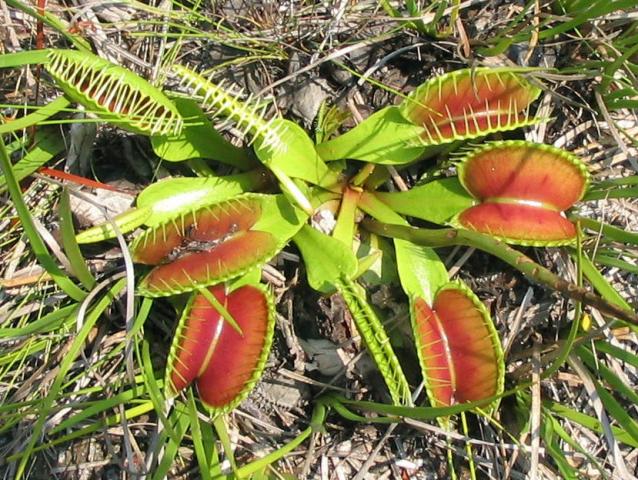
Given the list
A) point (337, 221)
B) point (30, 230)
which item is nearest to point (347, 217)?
point (337, 221)

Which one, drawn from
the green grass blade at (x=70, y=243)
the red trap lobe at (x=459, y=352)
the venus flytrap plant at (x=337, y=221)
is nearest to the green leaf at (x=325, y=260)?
the venus flytrap plant at (x=337, y=221)

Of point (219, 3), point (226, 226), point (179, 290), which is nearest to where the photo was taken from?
point (179, 290)

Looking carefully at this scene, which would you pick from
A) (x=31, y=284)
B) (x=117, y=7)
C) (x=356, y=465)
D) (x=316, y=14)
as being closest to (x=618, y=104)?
(x=316, y=14)

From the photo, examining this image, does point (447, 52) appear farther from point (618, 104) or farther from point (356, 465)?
point (356, 465)

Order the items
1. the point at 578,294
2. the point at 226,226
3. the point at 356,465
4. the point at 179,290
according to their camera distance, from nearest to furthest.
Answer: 1. the point at 578,294
2. the point at 179,290
3. the point at 226,226
4. the point at 356,465

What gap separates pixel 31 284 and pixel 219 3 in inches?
39.8

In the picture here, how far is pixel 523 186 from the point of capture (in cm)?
177

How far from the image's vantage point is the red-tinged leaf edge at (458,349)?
1.69 meters

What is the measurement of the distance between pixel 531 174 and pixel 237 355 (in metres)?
0.91

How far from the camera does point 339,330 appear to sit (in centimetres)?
192

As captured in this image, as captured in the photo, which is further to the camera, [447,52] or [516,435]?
[447,52]

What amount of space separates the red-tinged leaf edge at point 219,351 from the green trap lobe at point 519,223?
0.59m

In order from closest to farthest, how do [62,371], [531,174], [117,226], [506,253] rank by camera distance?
[506,253], [62,371], [117,226], [531,174]

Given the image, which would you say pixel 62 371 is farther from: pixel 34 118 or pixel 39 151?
pixel 39 151
